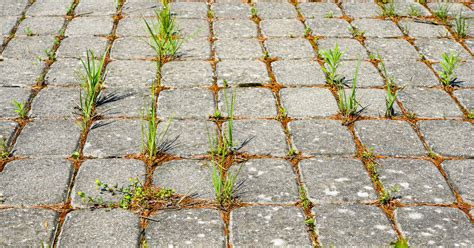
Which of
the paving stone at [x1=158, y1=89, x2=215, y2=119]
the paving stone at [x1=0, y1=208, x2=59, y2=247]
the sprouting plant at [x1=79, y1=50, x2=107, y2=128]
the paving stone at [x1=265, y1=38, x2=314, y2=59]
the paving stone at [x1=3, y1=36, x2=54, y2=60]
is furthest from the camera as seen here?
the paving stone at [x1=265, y1=38, x2=314, y2=59]

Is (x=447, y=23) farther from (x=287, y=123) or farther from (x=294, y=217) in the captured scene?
(x=294, y=217)

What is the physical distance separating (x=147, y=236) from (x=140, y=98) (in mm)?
1287

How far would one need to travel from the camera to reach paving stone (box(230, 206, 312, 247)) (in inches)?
103

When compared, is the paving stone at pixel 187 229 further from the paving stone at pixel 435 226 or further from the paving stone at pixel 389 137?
the paving stone at pixel 389 137

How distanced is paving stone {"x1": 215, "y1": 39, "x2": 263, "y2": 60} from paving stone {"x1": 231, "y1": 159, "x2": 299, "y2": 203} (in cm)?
134

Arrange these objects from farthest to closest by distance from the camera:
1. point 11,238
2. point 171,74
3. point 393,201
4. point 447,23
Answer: point 447,23 → point 171,74 → point 393,201 → point 11,238

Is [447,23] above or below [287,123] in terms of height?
above

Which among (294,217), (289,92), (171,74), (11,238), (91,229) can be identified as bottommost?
(11,238)

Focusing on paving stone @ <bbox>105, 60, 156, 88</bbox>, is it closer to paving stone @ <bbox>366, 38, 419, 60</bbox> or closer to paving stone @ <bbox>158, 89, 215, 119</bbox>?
paving stone @ <bbox>158, 89, 215, 119</bbox>

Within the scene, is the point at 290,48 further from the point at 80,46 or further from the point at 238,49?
the point at 80,46

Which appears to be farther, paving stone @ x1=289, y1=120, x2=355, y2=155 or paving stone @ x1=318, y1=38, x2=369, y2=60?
paving stone @ x1=318, y1=38, x2=369, y2=60

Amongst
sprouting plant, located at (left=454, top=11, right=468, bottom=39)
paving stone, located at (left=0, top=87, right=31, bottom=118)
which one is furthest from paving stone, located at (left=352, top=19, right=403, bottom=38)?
paving stone, located at (left=0, top=87, right=31, bottom=118)

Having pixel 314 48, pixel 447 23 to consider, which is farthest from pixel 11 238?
pixel 447 23

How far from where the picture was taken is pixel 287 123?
3525mm
